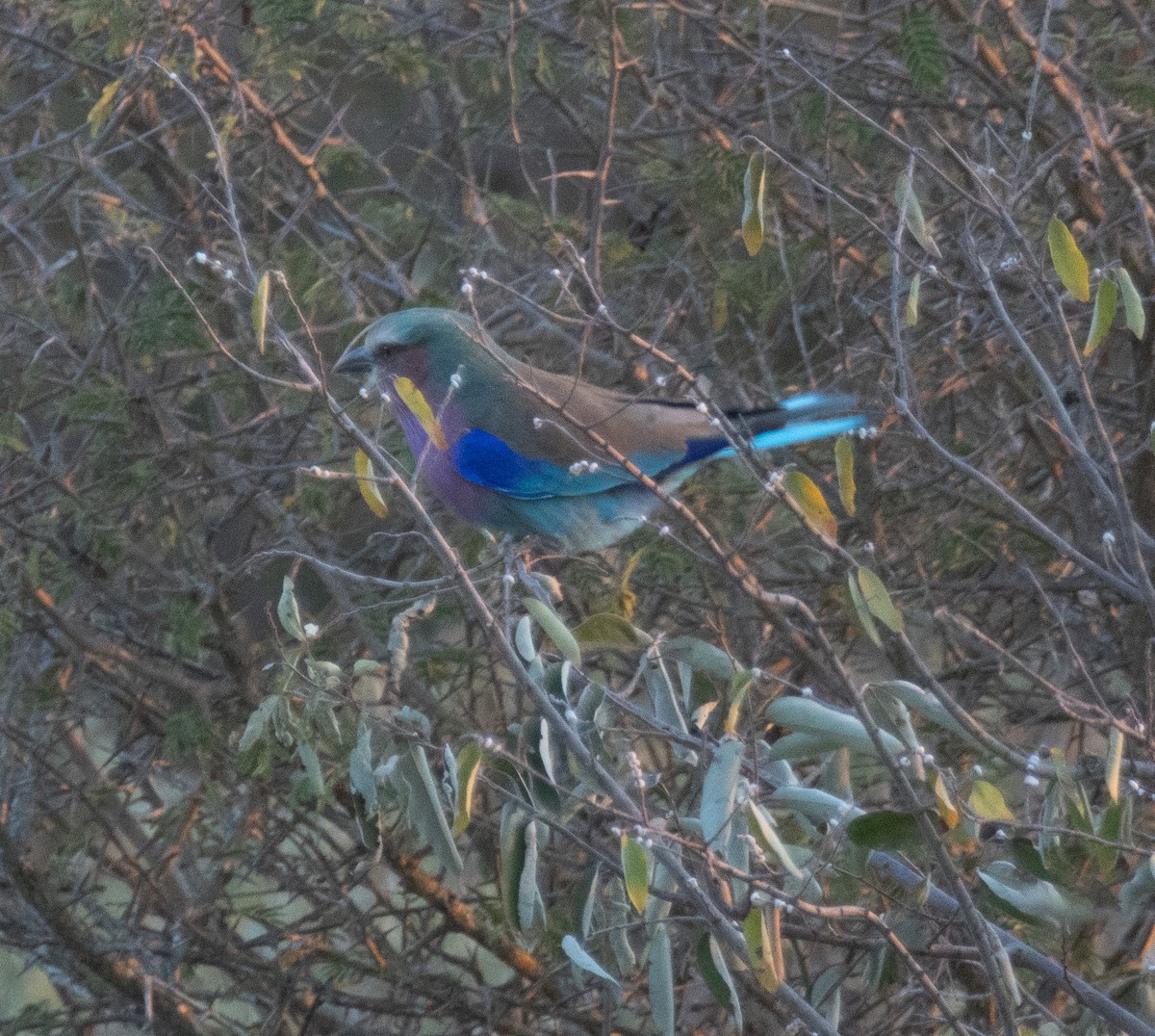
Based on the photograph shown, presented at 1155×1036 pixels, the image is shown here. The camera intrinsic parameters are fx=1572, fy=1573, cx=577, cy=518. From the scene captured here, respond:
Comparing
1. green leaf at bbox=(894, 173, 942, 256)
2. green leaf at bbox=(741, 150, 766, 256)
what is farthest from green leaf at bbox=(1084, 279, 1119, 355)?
green leaf at bbox=(741, 150, 766, 256)

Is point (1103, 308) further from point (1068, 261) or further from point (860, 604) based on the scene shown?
point (860, 604)

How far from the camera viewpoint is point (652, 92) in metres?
4.31

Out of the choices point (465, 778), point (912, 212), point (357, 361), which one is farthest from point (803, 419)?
point (465, 778)

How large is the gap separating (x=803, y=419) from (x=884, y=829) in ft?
6.14

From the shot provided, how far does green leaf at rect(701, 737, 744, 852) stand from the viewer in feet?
6.86

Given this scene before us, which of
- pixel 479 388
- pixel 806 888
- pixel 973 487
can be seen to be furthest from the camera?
pixel 479 388

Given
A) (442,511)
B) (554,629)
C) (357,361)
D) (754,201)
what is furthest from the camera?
(442,511)

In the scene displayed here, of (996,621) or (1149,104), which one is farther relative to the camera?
(996,621)

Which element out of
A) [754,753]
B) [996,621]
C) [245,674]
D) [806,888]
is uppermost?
[754,753]

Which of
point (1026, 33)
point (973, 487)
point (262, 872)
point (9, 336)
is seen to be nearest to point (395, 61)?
point (9, 336)

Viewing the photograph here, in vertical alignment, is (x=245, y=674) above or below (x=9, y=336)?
below

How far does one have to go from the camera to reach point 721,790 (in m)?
2.11

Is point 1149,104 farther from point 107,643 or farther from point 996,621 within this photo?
point 107,643

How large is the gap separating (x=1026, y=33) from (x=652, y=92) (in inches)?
40.5
